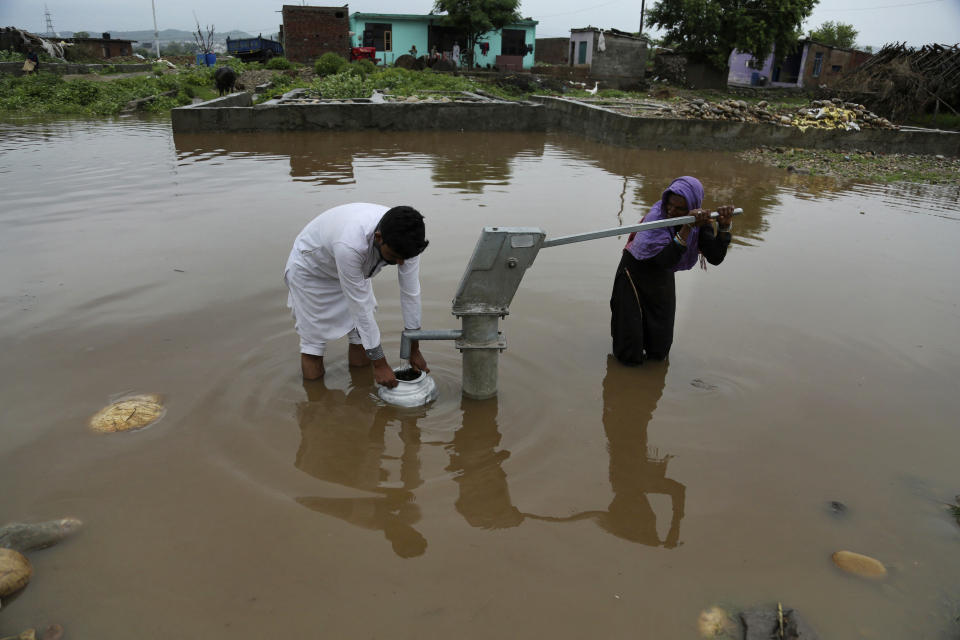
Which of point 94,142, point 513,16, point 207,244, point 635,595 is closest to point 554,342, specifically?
point 635,595

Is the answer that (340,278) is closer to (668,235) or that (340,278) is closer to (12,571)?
(12,571)

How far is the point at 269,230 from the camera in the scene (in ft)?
20.5

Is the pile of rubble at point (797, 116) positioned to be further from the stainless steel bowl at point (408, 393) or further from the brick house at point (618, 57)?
the brick house at point (618, 57)

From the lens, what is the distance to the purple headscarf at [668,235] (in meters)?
3.07

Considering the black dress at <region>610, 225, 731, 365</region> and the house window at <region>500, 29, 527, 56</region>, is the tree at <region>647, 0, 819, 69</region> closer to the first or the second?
the house window at <region>500, 29, 527, 56</region>

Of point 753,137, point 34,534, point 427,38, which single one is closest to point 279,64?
point 427,38

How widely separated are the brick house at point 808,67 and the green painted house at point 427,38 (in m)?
11.7

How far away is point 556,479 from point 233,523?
1.33 metres

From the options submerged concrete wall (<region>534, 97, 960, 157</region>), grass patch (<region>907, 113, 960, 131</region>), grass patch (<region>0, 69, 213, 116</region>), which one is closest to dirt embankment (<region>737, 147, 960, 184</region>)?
submerged concrete wall (<region>534, 97, 960, 157</region>)

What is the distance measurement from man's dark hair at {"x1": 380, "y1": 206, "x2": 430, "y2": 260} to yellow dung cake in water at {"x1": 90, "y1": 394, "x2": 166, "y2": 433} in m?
1.55

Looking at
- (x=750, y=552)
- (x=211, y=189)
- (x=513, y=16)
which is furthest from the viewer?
(x=513, y=16)

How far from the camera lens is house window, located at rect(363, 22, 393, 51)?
32844 millimetres

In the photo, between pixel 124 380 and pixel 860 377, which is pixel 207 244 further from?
pixel 860 377

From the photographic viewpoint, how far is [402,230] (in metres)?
2.49
